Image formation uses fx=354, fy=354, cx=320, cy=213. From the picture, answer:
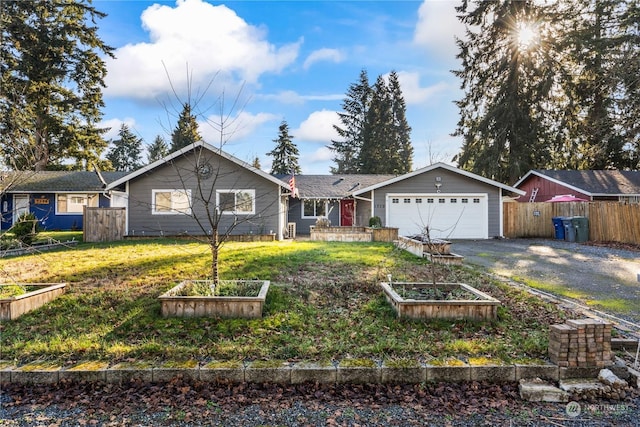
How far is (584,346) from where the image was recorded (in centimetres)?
356

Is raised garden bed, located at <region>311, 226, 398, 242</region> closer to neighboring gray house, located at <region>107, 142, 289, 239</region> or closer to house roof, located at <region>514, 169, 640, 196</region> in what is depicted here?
neighboring gray house, located at <region>107, 142, 289, 239</region>

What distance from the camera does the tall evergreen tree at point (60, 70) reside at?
2509 centimetres

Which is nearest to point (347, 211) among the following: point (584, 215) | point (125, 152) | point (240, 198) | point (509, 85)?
point (240, 198)

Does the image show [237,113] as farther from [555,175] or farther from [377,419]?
[555,175]

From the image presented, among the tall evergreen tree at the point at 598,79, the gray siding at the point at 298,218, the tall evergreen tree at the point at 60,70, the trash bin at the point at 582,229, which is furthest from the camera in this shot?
the tall evergreen tree at the point at 60,70

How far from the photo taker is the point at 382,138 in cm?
3803

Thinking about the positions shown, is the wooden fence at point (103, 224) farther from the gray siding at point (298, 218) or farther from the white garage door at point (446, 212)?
the white garage door at point (446, 212)

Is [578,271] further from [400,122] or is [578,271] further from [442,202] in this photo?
[400,122]

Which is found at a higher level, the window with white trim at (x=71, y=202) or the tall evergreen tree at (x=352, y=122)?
the tall evergreen tree at (x=352, y=122)

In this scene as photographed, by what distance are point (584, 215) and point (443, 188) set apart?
6369 millimetres

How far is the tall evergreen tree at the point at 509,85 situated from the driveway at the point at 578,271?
1528 centimetres

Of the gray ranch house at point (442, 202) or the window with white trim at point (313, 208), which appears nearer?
the gray ranch house at point (442, 202)

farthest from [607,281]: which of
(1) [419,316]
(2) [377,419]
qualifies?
(2) [377,419]

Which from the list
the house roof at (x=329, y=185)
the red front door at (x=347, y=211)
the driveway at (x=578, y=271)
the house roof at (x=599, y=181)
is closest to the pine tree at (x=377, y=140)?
the house roof at (x=329, y=185)
